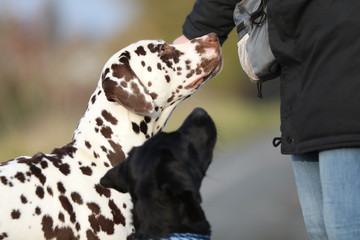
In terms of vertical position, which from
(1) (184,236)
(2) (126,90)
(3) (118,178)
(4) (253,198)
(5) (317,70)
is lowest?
(4) (253,198)

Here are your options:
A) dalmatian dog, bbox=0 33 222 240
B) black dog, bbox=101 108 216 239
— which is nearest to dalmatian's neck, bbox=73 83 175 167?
dalmatian dog, bbox=0 33 222 240

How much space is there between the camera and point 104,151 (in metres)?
5.01

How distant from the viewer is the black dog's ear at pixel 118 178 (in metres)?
4.12

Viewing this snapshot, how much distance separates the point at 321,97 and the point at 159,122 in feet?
4.90

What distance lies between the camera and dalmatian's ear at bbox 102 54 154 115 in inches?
196

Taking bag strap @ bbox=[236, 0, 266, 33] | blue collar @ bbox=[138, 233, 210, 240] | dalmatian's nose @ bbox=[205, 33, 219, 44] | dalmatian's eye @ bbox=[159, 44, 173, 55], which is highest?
dalmatian's eye @ bbox=[159, 44, 173, 55]

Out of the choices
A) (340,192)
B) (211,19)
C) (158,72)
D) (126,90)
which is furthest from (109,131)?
(340,192)

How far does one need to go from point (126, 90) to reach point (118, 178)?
997 mm

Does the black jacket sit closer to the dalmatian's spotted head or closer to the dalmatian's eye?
the dalmatian's spotted head

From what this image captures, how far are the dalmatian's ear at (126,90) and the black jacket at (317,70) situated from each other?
102cm

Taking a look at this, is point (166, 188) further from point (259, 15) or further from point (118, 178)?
point (259, 15)

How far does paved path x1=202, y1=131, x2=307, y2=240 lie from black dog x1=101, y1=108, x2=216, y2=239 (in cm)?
254

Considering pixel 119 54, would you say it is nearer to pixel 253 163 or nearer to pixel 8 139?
pixel 253 163

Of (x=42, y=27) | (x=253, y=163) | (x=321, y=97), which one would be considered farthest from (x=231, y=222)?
(x=42, y=27)
